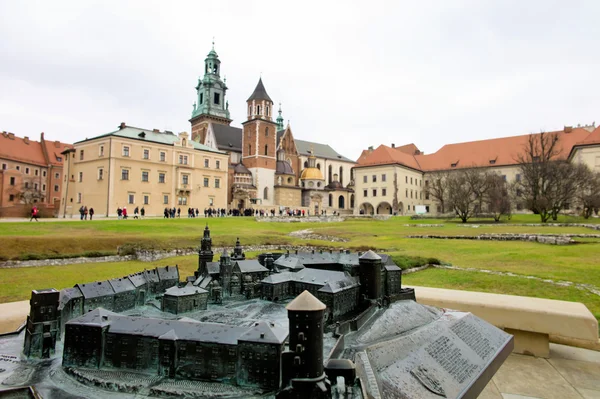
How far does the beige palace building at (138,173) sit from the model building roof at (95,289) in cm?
4303

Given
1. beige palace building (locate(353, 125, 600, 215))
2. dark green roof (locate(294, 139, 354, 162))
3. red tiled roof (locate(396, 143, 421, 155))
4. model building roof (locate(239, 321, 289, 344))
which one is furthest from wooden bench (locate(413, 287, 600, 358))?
red tiled roof (locate(396, 143, 421, 155))

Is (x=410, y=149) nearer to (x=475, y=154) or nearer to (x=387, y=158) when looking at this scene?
(x=475, y=154)

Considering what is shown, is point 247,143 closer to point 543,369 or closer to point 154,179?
point 154,179

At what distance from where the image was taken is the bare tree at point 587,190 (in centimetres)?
3872

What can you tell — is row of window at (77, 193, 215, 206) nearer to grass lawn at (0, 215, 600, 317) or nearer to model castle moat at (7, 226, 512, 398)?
grass lawn at (0, 215, 600, 317)

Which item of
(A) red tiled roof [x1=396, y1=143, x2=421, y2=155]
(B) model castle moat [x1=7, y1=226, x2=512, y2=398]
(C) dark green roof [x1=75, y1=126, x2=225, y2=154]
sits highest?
(A) red tiled roof [x1=396, y1=143, x2=421, y2=155]

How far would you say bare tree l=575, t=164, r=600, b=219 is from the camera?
127ft

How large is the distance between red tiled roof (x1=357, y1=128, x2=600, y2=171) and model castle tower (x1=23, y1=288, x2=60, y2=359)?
217ft

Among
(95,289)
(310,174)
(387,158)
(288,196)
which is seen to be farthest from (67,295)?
(310,174)

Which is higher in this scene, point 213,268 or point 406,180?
point 406,180

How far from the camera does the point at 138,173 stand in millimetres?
44281

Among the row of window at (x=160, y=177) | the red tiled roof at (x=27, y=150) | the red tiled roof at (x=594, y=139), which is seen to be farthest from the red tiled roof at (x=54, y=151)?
the red tiled roof at (x=594, y=139)

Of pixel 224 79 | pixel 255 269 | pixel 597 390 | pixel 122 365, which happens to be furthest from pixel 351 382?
pixel 224 79

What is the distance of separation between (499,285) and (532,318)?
5462mm
